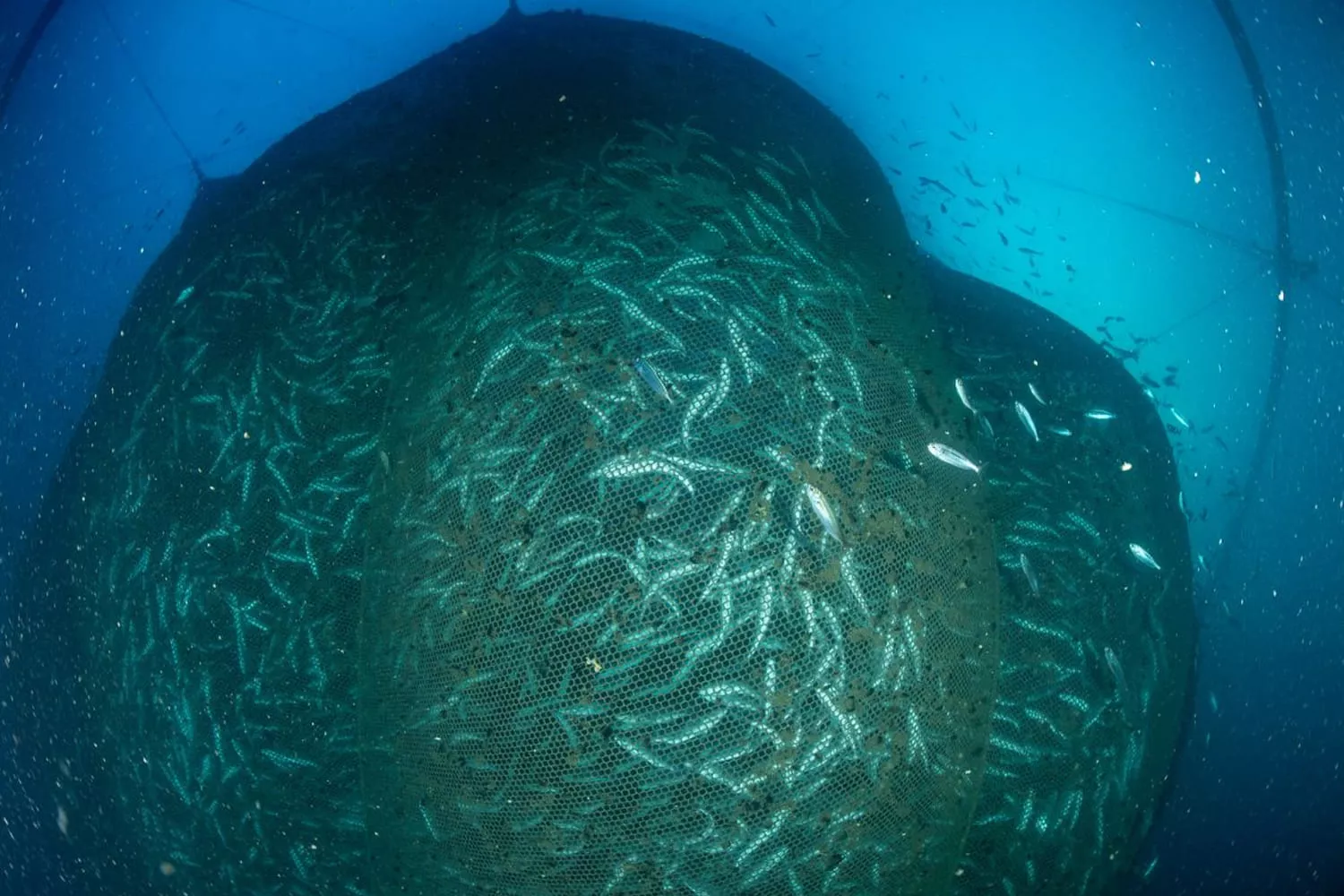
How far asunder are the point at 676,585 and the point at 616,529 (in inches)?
6.4

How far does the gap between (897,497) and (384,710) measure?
3.84 feet

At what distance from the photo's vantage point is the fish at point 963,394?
1603mm

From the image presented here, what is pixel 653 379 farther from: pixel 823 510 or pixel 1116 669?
pixel 1116 669

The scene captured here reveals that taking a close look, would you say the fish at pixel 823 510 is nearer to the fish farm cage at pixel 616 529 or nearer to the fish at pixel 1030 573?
the fish farm cage at pixel 616 529

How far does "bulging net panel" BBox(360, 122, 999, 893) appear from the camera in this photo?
1508mm

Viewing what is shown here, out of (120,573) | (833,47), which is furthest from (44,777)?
(833,47)

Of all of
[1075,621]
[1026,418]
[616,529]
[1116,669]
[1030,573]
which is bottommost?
[1116,669]

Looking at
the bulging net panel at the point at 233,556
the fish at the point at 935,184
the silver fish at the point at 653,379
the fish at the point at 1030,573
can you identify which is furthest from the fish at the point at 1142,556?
the bulging net panel at the point at 233,556

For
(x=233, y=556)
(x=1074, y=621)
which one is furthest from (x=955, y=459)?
(x=233, y=556)

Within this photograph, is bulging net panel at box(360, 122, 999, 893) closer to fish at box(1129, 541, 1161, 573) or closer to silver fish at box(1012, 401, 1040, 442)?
silver fish at box(1012, 401, 1040, 442)

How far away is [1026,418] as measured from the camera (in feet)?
5.31

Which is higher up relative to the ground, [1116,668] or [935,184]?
[935,184]

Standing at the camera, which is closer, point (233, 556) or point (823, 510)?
point (823, 510)

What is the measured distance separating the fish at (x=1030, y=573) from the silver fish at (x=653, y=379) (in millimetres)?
809
